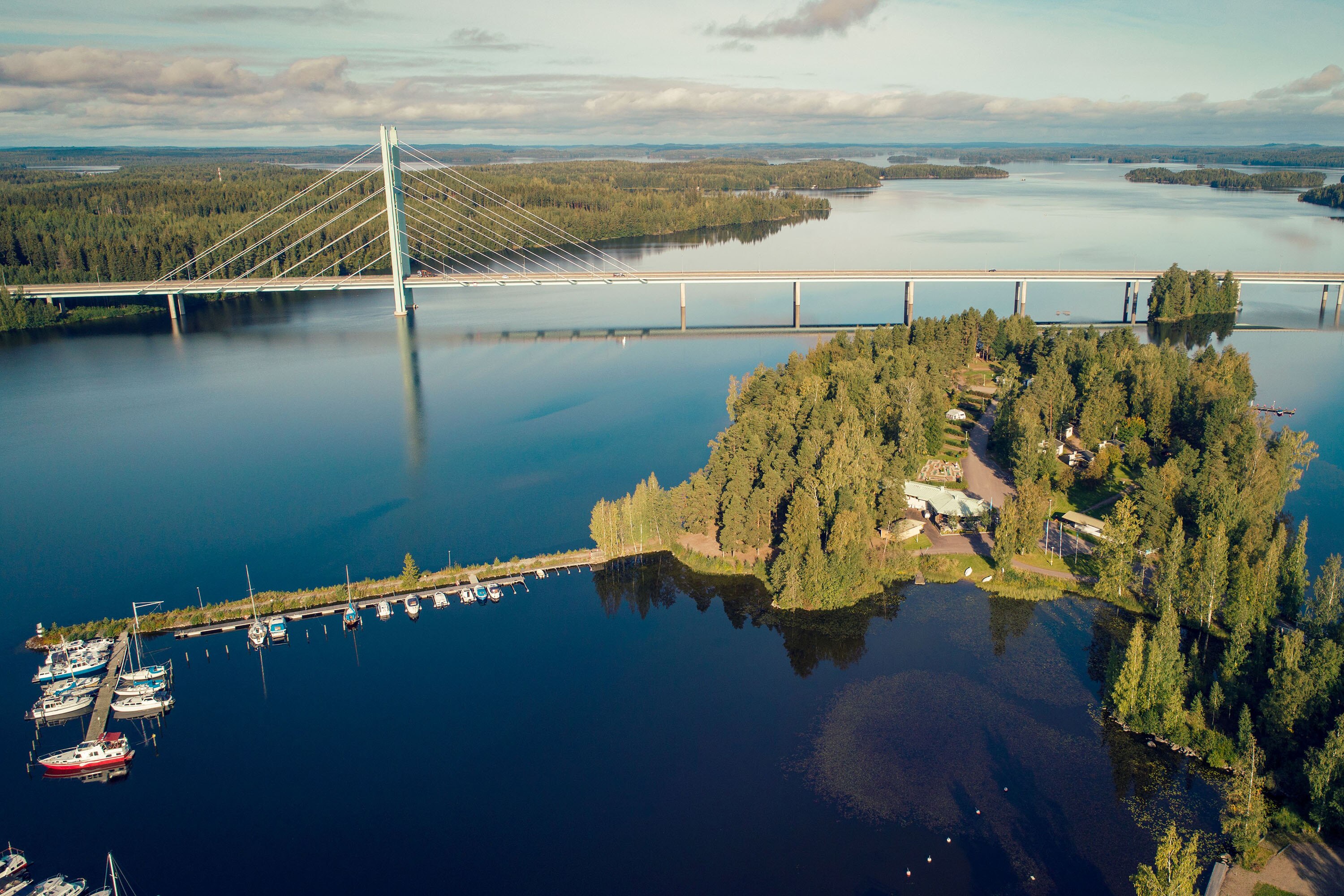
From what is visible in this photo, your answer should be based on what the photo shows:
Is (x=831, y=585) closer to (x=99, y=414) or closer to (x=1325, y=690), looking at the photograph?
(x=1325, y=690)

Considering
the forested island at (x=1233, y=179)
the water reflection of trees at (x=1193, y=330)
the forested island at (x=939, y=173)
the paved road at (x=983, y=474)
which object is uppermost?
the forested island at (x=939, y=173)

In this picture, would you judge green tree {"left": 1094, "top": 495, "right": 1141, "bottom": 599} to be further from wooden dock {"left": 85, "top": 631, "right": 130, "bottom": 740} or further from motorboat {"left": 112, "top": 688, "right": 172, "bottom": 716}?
wooden dock {"left": 85, "top": 631, "right": 130, "bottom": 740}

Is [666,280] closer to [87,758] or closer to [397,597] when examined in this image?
[397,597]

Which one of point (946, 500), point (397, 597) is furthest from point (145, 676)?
point (946, 500)

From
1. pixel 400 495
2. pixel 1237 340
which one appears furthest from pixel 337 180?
pixel 1237 340

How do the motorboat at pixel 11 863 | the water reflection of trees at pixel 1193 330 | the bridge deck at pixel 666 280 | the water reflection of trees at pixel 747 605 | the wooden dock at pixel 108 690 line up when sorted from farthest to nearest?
the bridge deck at pixel 666 280 < the water reflection of trees at pixel 1193 330 < the water reflection of trees at pixel 747 605 < the wooden dock at pixel 108 690 < the motorboat at pixel 11 863

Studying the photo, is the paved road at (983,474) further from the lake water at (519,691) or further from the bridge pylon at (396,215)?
the bridge pylon at (396,215)

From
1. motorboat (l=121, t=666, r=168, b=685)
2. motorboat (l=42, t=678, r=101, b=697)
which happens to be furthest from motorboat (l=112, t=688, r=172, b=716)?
motorboat (l=42, t=678, r=101, b=697)

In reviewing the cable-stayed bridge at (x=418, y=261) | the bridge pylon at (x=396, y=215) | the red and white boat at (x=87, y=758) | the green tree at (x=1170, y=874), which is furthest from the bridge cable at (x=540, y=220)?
the green tree at (x=1170, y=874)
